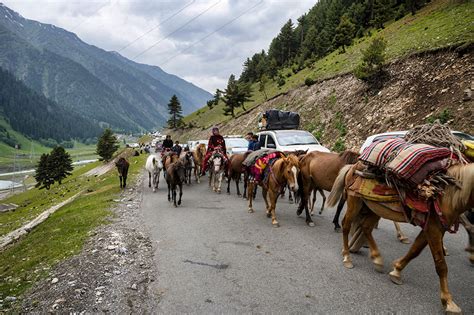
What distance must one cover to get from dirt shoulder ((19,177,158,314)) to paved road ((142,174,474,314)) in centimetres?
31

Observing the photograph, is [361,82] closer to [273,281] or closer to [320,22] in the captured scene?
[273,281]

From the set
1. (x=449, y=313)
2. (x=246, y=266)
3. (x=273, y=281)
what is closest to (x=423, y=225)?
(x=449, y=313)

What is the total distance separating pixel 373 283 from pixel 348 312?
0.92 meters

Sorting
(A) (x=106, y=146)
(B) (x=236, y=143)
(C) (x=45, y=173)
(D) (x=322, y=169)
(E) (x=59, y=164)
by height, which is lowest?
(C) (x=45, y=173)

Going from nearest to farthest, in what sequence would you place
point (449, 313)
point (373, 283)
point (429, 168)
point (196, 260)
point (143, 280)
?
1. point (449, 313)
2. point (429, 168)
3. point (373, 283)
4. point (143, 280)
5. point (196, 260)

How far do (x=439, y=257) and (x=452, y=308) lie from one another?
0.61m

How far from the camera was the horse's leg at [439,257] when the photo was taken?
3.81 m

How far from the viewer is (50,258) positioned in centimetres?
651

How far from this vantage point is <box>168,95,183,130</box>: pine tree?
316 feet

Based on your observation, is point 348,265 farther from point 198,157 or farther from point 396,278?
point 198,157

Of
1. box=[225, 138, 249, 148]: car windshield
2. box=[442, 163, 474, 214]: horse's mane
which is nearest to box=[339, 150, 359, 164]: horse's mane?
box=[442, 163, 474, 214]: horse's mane

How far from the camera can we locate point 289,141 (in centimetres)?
1307

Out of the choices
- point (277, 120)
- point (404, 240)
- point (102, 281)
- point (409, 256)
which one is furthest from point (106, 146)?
point (409, 256)

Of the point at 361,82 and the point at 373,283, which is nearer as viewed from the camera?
the point at 373,283
